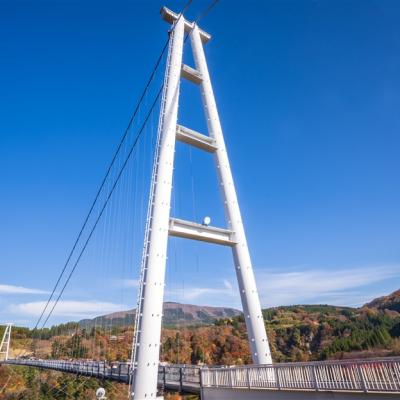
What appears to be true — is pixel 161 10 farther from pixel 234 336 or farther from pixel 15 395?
pixel 234 336

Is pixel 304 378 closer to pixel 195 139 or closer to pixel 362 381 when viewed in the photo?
pixel 362 381

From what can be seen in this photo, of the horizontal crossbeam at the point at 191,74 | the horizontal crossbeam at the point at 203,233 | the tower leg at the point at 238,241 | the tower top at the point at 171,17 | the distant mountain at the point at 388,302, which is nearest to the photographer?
the tower leg at the point at 238,241

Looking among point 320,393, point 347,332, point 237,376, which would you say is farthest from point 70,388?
point 347,332

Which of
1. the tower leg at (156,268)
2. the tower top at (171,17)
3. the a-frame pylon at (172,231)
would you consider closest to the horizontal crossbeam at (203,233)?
the a-frame pylon at (172,231)

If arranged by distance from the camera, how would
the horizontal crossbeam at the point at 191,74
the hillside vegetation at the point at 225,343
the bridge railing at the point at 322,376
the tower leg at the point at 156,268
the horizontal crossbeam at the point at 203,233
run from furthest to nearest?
the hillside vegetation at the point at 225,343, the horizontal crossbeam at the point at 191,74, the horizontal crossbeam at the point at 203,233, the tower leg at the point at 156,268, the bridge railing at the point at 322,376

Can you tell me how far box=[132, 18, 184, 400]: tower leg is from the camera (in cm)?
754

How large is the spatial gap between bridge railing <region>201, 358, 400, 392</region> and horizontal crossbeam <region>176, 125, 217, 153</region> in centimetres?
758

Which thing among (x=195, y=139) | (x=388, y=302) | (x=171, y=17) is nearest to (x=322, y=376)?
(x=195, y=139)

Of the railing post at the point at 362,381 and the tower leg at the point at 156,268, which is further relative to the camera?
the tower leg at the point at 156,268

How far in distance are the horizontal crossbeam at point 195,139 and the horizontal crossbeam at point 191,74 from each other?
3.47m

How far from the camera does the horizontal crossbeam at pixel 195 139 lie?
11570mm

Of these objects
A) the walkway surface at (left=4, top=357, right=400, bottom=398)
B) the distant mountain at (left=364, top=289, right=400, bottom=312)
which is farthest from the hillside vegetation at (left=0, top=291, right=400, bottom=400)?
the walkway surface at (left=4, top=357, right=400, bottom=398)

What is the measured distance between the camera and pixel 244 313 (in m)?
9.34

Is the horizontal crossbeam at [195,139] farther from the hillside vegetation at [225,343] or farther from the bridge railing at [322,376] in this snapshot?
the hillside vegetation at [225,343]
